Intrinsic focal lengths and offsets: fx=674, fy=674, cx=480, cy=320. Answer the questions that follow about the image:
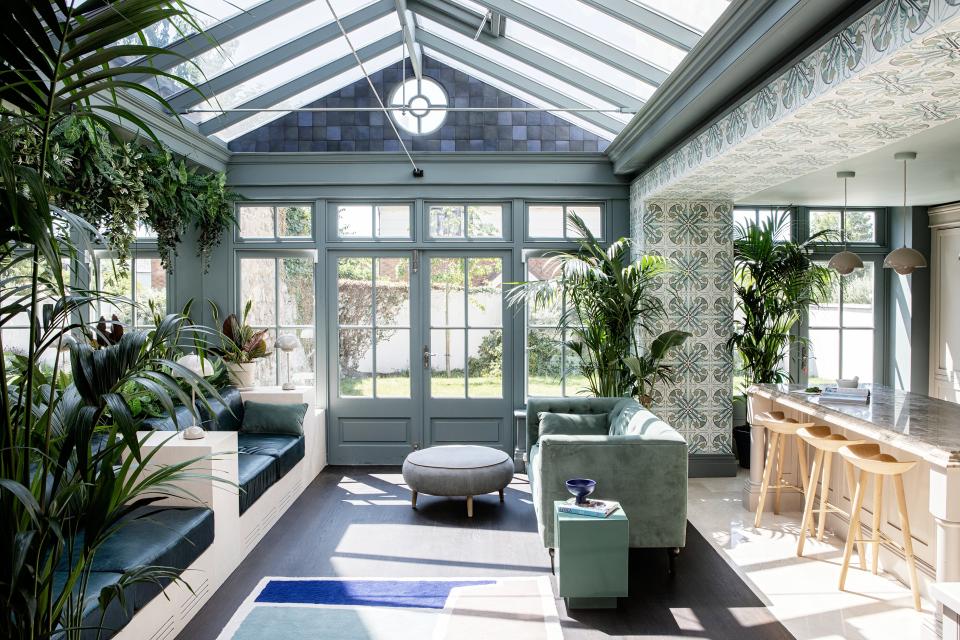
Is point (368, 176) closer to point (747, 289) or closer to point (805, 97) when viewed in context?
point (747, 289)

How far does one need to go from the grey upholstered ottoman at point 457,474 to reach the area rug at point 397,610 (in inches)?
41.0

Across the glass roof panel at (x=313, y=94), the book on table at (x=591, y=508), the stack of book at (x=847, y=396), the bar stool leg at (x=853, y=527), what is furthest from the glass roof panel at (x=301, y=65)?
the bar stool leg at (x=853, y=527)

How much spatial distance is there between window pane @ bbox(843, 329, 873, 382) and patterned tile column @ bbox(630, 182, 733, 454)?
2.16 metres

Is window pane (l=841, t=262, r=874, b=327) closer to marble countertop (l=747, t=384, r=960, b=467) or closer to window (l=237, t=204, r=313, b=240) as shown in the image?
marble countertop (l=747, t=384, r=960, b=467)

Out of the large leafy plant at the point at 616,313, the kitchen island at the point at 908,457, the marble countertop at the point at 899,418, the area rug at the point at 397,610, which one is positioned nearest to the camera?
the kitchen island at the point at 908,457

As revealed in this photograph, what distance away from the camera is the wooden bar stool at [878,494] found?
3.36m

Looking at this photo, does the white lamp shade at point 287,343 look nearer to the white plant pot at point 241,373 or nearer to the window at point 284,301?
the white plant pot at point 241,373

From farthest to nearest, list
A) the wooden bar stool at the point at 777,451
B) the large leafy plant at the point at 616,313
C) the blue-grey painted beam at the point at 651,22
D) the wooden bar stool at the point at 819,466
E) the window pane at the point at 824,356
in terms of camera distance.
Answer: the window pane at the point at 824,356 → the large leafy plant at the point at 616,313 → the wooden bar stool at the point at 777,451 → the wooden bar stool at the point at 819,466 → the blue-grey painted beam at the point at 651,22

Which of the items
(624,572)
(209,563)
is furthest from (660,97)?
(209,563)

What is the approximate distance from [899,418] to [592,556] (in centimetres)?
179

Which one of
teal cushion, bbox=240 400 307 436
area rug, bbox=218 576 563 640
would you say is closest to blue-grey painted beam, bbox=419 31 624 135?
teal cushion, bbox=240 400 307 436

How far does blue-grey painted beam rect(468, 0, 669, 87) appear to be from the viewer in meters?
4.38

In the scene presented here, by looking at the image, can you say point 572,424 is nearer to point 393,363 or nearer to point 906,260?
point 393,363

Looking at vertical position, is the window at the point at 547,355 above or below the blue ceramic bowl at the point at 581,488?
above
